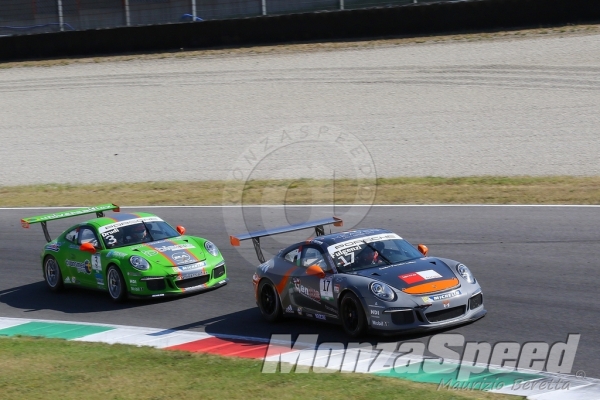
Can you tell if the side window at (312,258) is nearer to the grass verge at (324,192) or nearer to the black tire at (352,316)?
the black tire at (352,316)

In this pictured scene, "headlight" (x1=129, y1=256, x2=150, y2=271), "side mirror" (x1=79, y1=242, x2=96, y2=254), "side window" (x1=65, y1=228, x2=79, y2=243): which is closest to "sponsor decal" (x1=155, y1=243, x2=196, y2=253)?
"headlight" (x1=129, y1=256, x2=150, y2=271)

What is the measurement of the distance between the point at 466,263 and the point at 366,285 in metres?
3.60

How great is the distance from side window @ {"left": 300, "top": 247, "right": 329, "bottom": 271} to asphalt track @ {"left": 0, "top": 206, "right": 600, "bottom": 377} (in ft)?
2.42

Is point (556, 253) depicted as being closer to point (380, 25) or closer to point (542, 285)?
point (542, 285)

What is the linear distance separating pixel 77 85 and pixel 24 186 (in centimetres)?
791

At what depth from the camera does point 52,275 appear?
13.6 metres

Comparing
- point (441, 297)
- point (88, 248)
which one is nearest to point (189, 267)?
point (88, 248)

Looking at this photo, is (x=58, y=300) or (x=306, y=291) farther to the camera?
(x=58, y=300)

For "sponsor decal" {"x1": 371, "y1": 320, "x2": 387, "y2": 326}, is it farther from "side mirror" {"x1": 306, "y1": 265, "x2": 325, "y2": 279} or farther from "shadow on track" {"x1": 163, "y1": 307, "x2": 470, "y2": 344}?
"side mirror" {"x1": 306, "y1": 265, "x2": 325, "y2": 279}

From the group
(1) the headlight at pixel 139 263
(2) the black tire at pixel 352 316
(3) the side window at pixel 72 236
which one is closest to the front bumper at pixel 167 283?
(1) the headlight at pixel 139 263

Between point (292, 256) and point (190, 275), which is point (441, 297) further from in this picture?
point (190, 275)

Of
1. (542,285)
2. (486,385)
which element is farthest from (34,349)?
(542,285)

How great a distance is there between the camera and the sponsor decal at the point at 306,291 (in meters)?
9.75

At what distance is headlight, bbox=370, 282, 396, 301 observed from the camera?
350 inches
